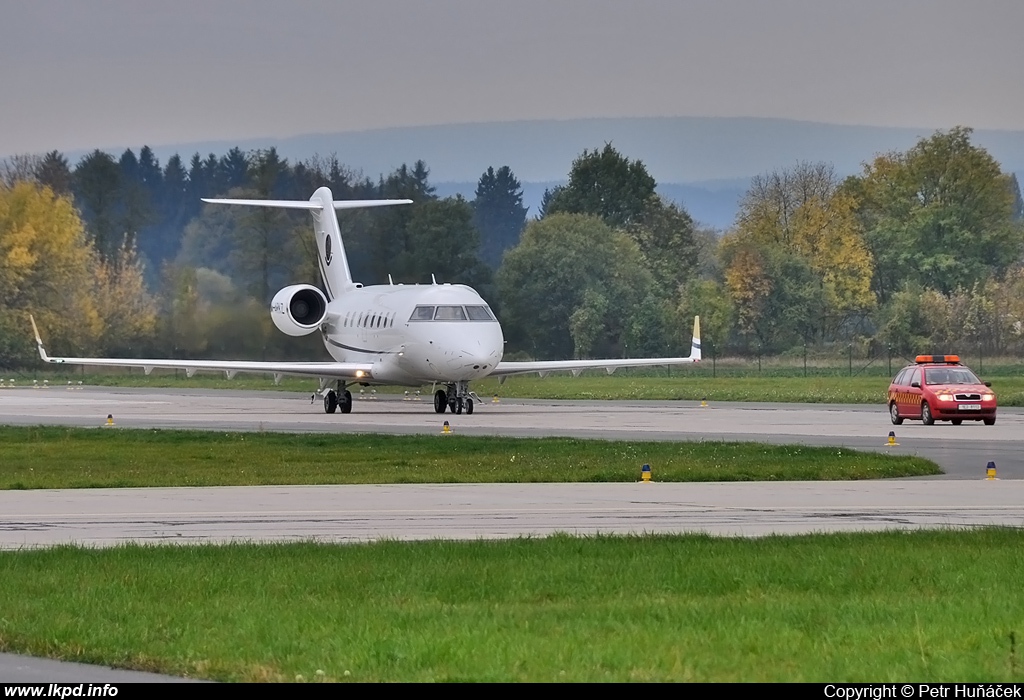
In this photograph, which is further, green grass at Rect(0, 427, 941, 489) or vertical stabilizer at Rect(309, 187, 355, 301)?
vertical stabilizer at Rect(309, 187, 355, 301)

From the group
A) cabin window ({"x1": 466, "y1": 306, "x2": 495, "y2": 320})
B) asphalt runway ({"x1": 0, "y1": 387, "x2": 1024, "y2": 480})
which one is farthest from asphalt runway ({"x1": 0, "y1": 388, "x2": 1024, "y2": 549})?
cabin window ({"x1": 466, "y1": 306, "x2": 495, "y2": 320})

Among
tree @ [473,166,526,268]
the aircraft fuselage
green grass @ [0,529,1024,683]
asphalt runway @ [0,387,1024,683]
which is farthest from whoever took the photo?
tree @ [473,166,526,268]

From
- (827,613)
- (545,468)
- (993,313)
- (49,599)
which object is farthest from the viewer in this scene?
(993,313)

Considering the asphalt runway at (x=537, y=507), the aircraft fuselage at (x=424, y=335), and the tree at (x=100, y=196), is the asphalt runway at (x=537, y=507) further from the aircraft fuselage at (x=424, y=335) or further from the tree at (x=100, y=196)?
the tree at (x=100, y=196)

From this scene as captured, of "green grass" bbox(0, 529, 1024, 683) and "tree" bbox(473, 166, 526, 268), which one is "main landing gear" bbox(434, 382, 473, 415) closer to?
"green grass" bbox(0, 529, 1024, 683)

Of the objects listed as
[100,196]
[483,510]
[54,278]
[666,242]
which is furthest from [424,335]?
[666,242]

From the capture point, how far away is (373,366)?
50.0 metres

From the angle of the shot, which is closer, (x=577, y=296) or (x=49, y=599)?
(x=49, y=599)

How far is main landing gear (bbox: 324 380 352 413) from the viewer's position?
50219 millimetres

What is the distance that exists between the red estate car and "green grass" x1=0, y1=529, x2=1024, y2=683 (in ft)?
81.9

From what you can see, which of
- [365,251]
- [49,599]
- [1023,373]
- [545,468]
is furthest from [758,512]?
[1023,373]

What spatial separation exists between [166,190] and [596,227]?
78.3 feet

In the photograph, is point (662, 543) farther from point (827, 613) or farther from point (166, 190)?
point (166, 190)

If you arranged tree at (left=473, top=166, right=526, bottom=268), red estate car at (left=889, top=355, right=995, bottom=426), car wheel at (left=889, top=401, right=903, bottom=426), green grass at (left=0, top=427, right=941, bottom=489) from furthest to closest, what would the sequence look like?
1. tree at (left=473, top=166, right=526, bottom=268)
2. car wheel at (left=889, top=401, right=903, bottom=426)
3. red estate car at (left=889, top=355, right=995, bottom=426)
4. green grass at (left=0, top=427, right=941, bottom=489)
